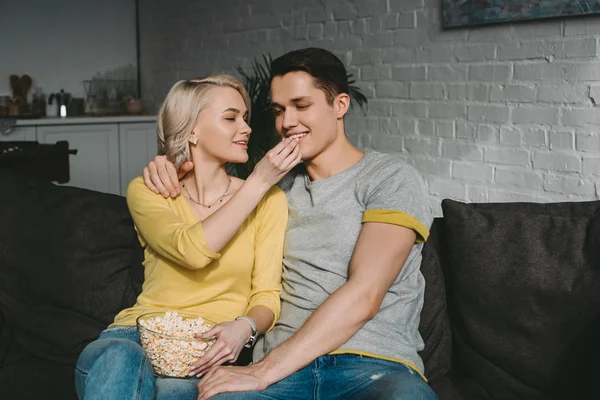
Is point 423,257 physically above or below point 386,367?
above

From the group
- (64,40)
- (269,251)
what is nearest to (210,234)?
(269,251)

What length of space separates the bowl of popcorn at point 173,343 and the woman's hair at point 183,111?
1.74 feet

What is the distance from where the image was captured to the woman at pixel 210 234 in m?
1.70

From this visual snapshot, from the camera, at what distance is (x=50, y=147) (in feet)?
11.8

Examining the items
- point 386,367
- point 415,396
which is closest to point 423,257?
point 386,367

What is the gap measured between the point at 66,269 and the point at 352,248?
3.04 ft

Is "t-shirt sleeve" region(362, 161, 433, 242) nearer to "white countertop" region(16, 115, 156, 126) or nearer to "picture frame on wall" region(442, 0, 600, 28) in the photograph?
"picture frame on wall" region(442, 0, 600, 28)

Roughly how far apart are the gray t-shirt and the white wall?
3987 mm

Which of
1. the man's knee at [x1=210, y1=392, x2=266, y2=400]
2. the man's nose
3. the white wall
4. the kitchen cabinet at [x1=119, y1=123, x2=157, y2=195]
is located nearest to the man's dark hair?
the man's nose

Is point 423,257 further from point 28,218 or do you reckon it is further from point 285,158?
point 28,218

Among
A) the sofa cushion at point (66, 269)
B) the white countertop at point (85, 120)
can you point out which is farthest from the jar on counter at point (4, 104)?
the sofa cushion at point (66, 269)

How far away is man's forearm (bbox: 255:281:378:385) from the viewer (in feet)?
5.53

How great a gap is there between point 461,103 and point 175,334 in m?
2.02

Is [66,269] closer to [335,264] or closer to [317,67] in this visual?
[335,264]
